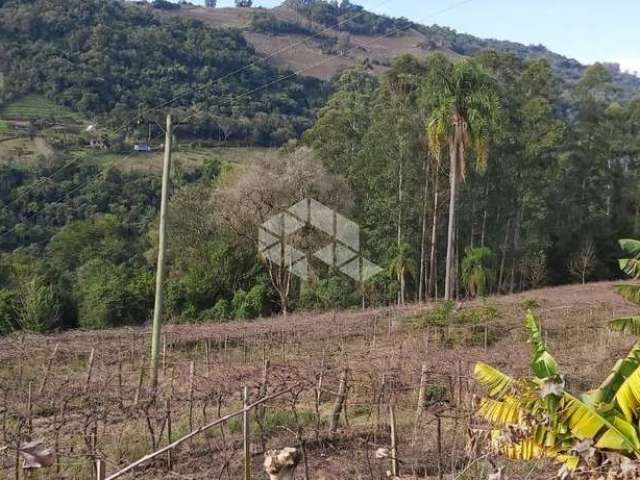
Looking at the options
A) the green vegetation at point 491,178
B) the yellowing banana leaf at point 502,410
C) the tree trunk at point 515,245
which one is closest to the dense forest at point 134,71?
Answer: the green vegetation at point 491,178

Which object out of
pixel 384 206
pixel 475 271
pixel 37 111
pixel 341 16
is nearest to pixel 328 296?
pixel 384 206

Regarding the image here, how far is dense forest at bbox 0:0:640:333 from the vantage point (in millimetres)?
17797

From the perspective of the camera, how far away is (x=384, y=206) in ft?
70.5

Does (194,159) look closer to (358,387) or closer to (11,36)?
(11,36)

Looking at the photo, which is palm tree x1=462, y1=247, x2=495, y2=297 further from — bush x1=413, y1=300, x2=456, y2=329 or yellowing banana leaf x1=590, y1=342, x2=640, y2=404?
yellowing banana leaf x1=590, y1=342, x2=640, y2=404

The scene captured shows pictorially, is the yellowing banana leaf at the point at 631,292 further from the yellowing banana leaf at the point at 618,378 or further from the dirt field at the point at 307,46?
the dirt field at the point at 307,46

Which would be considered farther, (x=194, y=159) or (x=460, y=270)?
(x=194, y=159)

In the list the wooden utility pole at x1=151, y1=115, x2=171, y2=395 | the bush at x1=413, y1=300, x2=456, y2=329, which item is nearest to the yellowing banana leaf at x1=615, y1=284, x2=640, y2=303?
the wooden utility pole at x1=151, y1=115, x2=171, y2=395

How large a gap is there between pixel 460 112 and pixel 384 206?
4.96m

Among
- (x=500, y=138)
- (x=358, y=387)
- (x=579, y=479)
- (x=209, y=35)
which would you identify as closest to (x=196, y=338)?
(x=358, y=387)

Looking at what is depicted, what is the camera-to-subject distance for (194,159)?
40438mm

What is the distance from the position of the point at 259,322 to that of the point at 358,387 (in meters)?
6.40

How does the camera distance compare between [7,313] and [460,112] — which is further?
[460,112]

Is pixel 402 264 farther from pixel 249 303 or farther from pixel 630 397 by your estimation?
pixel 630 397
